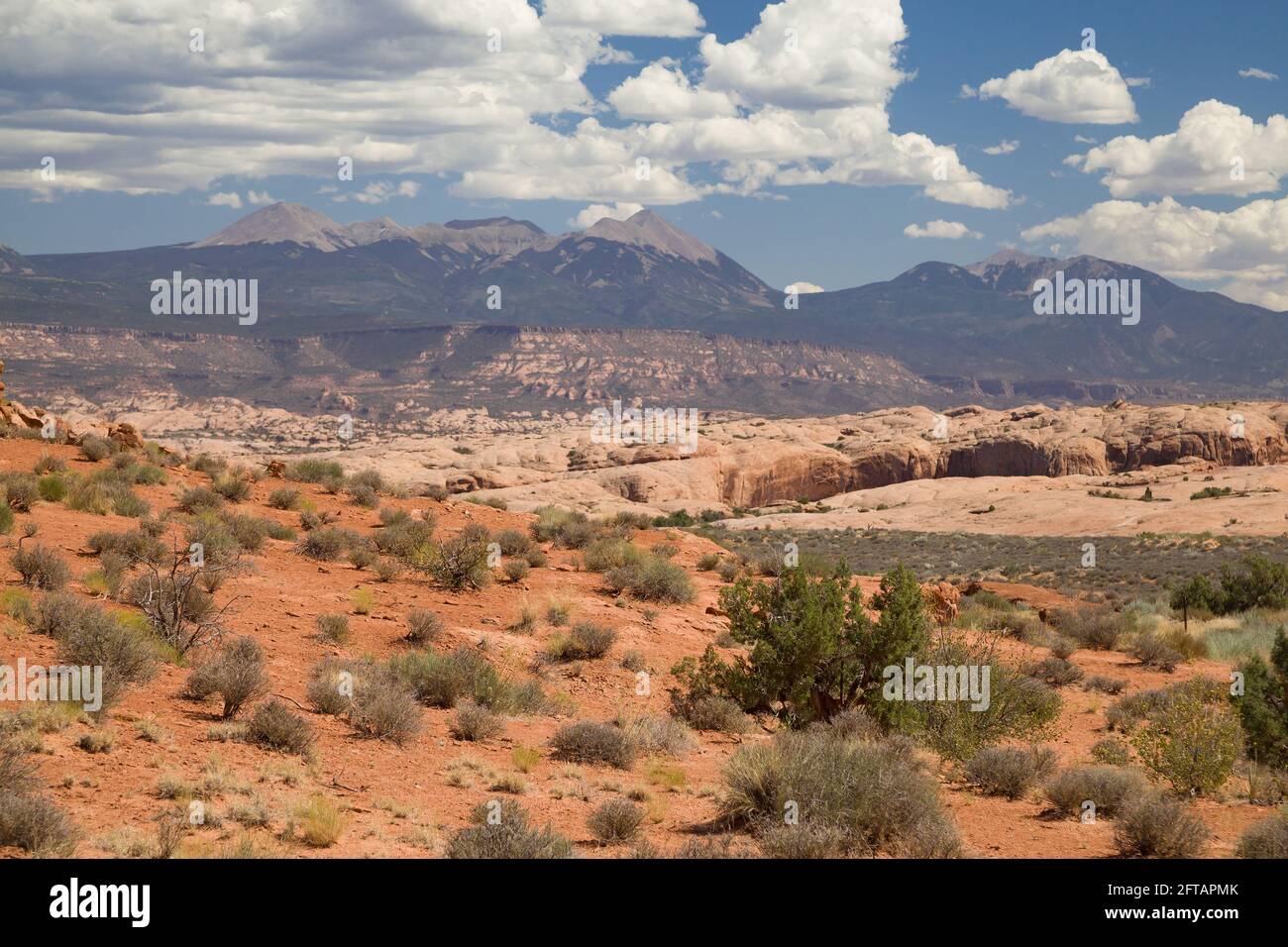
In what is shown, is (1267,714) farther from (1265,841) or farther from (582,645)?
(582,645)

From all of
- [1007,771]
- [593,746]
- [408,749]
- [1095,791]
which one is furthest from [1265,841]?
[408,749]

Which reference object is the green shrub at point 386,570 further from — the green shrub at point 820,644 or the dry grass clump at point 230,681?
the green shrub at point 820,644

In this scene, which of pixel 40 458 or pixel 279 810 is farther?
pixel 40 458

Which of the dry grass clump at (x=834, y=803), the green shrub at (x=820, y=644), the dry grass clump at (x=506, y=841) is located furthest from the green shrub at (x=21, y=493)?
the dry grass clump at (x=834, y=803)

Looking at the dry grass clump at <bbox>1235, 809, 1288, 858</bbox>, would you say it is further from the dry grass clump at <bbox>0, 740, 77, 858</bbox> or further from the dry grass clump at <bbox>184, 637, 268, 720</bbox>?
the dry grass clump at <bbox>184, 637, 268, 720</bbox>
